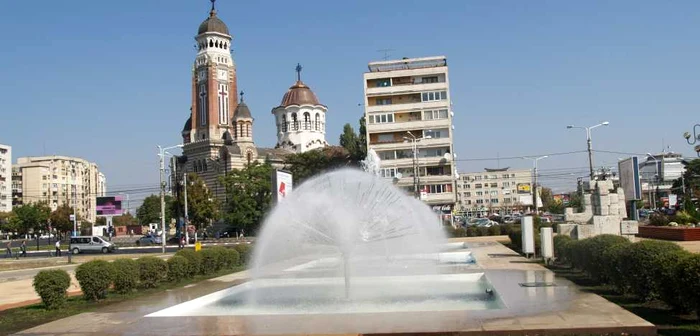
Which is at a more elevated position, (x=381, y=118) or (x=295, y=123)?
(x=295, y=123)

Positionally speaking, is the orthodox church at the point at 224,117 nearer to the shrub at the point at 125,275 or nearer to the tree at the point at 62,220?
the tree at the point at 62,220

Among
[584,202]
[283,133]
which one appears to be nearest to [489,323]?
[584,202]

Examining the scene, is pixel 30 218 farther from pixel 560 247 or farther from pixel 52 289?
pixel 560 247

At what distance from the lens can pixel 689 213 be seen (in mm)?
34938

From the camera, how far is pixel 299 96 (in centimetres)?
11275

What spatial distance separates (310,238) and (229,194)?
6564 cm

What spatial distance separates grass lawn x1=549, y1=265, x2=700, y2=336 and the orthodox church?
312 feet

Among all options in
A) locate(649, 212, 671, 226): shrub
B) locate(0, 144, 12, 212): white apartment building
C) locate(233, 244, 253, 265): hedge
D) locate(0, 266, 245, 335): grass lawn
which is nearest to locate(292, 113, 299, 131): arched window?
locate(0, 144, 12, 212): white apartment building

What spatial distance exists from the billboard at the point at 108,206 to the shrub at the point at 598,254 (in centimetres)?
5177

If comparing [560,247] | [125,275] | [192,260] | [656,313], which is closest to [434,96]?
[560,247]

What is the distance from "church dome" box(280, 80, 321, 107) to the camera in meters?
112

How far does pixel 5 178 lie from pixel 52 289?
149517 millimetres

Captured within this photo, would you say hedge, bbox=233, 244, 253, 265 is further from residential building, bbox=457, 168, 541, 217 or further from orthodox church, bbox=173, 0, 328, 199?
residential building, bbox=457, 168, 541, 217

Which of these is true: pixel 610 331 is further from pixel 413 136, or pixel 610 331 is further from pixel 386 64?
pixel 386 64
